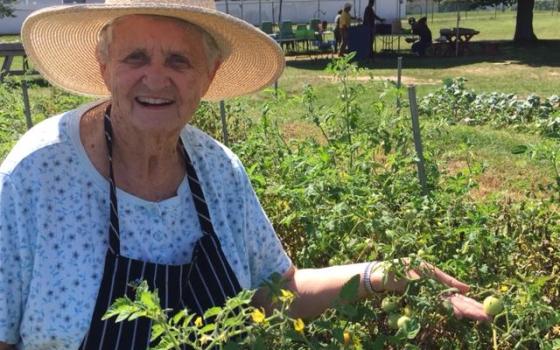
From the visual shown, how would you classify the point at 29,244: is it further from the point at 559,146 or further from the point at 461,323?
the point at 559,146

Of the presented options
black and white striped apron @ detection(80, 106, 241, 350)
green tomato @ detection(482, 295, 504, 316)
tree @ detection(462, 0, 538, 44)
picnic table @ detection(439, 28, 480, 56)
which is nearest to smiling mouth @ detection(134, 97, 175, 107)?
black and white striped apron @ detection(80, 106, 241, 350)

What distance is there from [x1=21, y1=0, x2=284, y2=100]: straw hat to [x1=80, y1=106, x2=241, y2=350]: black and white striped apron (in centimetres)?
27

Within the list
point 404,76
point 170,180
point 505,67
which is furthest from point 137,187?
point 505,67

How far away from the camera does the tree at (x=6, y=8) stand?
27781 millimetres

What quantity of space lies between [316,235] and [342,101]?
1014 millimetres

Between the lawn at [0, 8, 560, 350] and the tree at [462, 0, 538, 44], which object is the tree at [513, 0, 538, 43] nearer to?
the tree at [462, 0, 538, 44]

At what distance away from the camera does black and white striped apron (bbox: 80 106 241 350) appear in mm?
1637

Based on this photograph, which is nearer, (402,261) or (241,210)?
(402,261)

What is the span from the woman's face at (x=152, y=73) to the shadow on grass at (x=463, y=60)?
13.1m

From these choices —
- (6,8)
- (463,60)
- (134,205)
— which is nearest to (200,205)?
(134,205)

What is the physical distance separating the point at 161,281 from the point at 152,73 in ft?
1.53

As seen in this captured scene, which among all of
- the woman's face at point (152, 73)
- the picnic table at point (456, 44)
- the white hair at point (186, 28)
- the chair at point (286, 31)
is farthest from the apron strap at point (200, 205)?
the chair at point (286, 31)

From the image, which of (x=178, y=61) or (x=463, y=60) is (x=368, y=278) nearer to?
(x=178, y=61)

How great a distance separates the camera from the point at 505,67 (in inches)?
565
